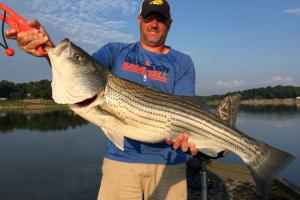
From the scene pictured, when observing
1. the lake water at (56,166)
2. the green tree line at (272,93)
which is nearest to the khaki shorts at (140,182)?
the lake water at (56,166)

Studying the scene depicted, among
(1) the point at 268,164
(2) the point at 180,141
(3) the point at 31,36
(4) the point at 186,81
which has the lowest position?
(1) the point at 268,164

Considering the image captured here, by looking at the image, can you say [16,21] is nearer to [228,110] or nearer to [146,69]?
[146,69]

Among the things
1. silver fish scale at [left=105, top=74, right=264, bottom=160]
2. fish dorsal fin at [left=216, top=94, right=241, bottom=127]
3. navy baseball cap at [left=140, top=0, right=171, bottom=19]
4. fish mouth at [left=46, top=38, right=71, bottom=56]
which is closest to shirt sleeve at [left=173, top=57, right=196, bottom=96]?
fish dorsal fin at [left=216, top=94, right=241, bottom=127]

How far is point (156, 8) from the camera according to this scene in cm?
579

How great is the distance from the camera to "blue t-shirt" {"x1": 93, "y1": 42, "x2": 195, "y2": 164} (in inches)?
217

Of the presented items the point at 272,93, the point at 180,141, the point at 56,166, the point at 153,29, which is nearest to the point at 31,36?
the point at 153,29

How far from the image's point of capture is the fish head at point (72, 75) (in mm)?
4379

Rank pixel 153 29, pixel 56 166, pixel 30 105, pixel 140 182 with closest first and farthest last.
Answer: pixel 140 182, pixel 153 29, pixel 56 166, pixel 30 105

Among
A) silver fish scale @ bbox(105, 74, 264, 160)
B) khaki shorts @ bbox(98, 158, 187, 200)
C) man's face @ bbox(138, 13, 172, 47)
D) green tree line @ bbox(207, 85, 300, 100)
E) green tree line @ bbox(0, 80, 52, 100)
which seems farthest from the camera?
green tree line @ bbox(207, 85, 300, 100)

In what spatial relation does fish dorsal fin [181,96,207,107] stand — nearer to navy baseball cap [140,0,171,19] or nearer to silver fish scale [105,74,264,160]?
silver fish scale [105,74,264,160]

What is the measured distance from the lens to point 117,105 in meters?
4.63

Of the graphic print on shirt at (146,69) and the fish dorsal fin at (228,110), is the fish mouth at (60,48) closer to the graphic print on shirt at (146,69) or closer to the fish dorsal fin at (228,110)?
the graphic print on shirt at (146,69)

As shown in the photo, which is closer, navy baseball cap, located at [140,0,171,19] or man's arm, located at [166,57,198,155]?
navy baseball cap, located at [140,0,171,19]

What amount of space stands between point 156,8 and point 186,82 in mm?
1312
